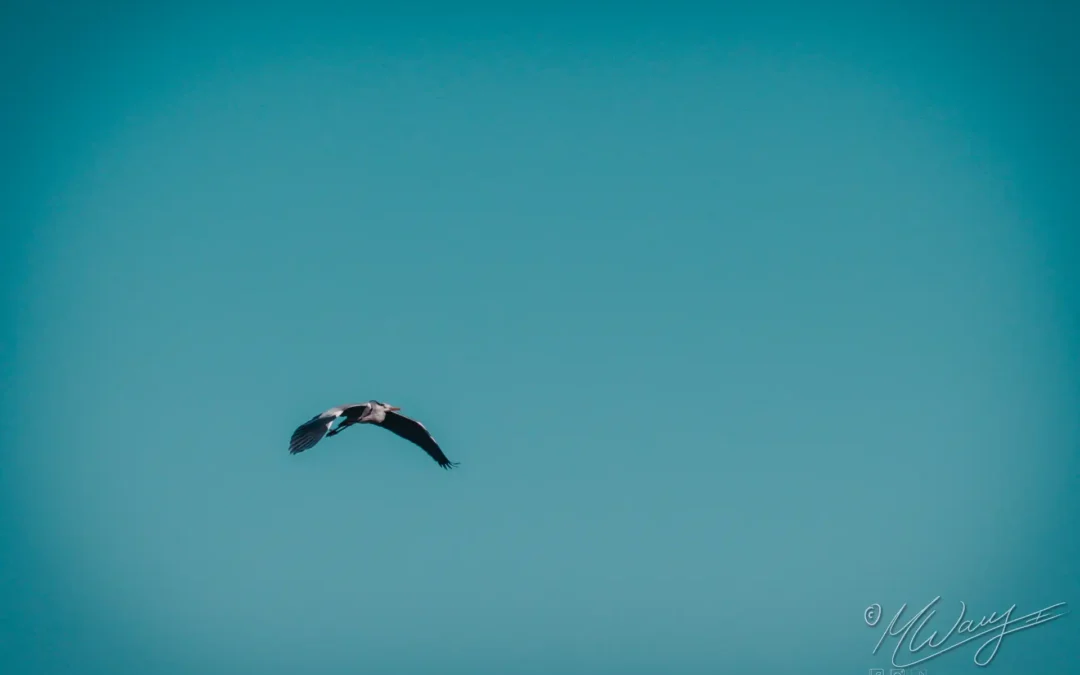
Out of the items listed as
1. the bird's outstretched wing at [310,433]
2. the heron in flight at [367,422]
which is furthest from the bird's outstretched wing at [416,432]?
the bird's outstretched wing at [310,433]

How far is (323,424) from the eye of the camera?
746 inches

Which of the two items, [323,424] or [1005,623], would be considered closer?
[323,424]

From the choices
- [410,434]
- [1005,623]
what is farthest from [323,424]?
[1005,623]

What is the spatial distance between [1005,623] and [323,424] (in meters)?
21.8

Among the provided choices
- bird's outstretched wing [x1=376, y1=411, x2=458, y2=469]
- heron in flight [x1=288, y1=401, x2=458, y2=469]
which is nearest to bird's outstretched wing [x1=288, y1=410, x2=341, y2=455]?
heron in flight [x1=288, y1=401, x2=458, y2=469]

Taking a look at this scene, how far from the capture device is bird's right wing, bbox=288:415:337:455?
18.0 m

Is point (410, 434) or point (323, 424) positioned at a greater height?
point (410, 434)

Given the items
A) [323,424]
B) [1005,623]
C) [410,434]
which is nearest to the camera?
[323,424]

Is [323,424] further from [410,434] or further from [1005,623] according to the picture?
[1005,623]

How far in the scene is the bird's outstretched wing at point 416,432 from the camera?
23.8 meters

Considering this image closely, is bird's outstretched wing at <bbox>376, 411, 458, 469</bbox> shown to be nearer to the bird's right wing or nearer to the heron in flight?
the heron in flight

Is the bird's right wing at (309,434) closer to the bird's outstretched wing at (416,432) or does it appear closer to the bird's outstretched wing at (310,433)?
the bird's outstretched wing at (310,433)

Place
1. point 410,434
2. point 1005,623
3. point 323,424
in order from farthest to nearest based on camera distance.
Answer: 1. point 1005,623
2. point 410,434
3. point 323,424

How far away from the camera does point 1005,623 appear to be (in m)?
29.6
